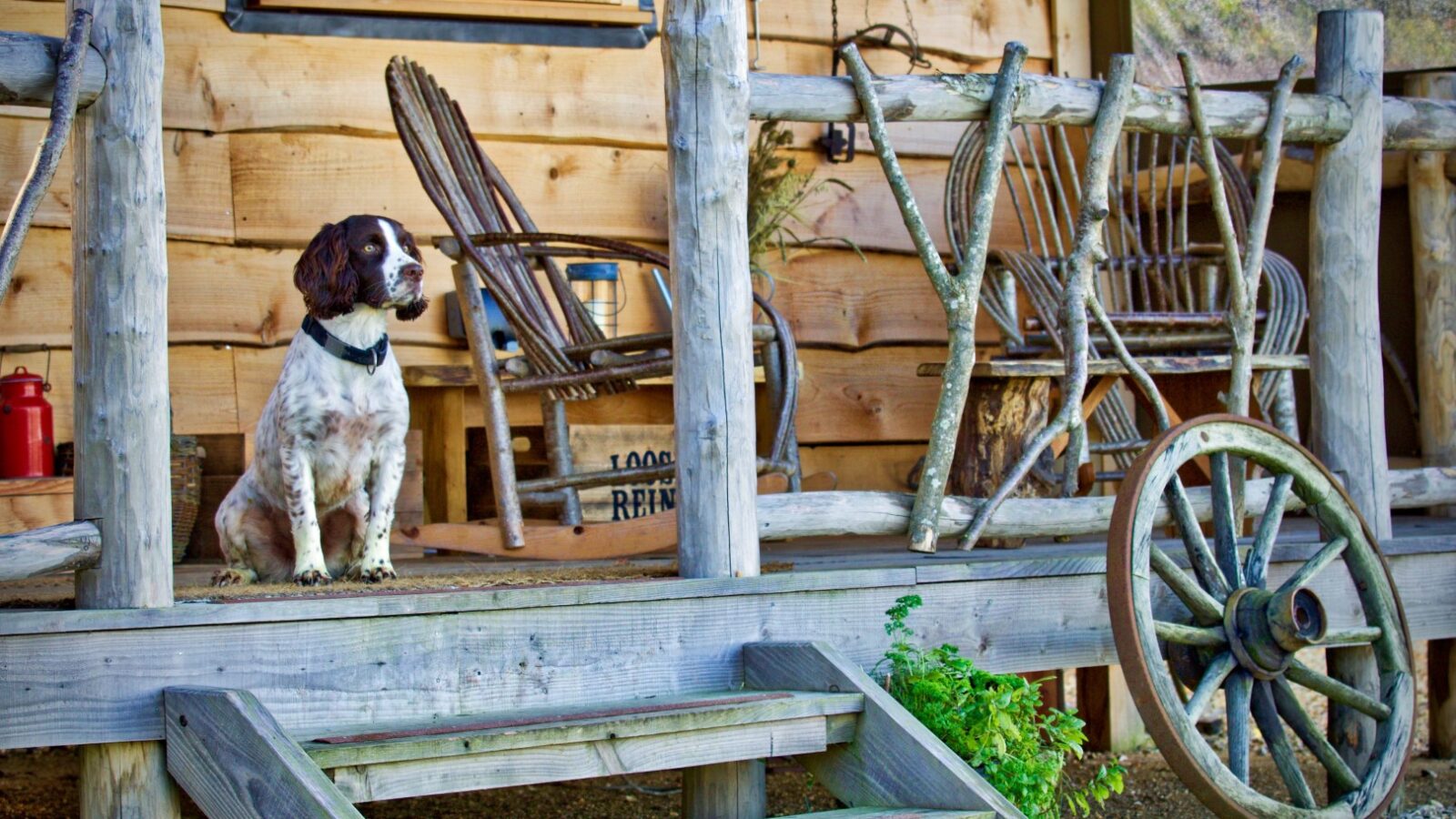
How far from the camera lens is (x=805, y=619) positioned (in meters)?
3.62

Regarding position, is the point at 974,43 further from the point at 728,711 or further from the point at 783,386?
the point at 728,711

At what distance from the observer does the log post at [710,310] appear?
354 centimetres

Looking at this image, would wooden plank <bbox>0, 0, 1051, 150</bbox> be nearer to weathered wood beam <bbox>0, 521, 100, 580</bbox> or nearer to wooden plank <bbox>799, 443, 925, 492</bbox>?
wooden plank <bbox>799, 443, 925, 492</bbox>

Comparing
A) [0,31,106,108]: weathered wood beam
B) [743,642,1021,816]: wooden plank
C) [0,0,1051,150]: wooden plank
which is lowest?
[743,642,1021,816]: wooden plank

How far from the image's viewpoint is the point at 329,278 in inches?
142

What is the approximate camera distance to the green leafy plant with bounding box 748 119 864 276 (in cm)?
559

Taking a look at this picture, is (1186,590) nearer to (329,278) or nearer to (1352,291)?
(1352,291)

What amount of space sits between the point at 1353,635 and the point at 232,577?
8.67 ft

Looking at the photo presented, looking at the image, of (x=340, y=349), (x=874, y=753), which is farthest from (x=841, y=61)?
(x=874, y=753)

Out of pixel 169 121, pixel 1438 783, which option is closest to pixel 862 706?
pixel 1438 783

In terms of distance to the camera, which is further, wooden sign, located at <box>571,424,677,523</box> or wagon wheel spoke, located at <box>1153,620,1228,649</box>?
wooden sign, located at <box>571,424,677,523</box>

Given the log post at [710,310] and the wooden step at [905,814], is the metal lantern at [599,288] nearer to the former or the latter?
the log post at [710,310]

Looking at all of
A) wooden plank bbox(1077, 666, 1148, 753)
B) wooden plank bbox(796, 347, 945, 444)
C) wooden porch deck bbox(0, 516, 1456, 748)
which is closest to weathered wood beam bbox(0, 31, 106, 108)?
wooden porch deck bbox(0, 516, 1456, 748)

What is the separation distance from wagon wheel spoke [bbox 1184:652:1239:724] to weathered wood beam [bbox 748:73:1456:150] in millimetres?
1371
